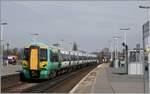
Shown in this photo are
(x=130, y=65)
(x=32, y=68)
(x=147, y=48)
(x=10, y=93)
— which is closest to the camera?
(x=147, y=48)

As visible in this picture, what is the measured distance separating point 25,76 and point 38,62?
57.6 inches

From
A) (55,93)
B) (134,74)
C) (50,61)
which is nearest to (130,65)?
(134,74)

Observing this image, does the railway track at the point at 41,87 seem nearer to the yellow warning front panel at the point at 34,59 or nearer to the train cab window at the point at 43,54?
the yellow warning front panel at the point at 34,59

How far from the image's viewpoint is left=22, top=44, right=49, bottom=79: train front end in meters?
31.8

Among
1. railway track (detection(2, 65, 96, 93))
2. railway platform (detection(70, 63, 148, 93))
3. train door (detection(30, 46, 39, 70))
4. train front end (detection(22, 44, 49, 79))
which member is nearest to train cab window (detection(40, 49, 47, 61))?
train front end (detection(22, 44, 49, 79))

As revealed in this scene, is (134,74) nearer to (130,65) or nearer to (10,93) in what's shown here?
(130,65)

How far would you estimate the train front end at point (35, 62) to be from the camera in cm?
3182

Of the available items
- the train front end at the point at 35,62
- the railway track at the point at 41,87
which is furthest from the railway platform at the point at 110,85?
the train front end at the point at 35,62

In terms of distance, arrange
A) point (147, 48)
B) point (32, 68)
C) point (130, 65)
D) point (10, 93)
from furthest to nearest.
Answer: point (130, 65)
point (32, 68)
point (10, 93)
point (147, 48)

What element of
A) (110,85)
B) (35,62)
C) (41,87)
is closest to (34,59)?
(35,62)

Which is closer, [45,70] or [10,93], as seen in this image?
[10,93]

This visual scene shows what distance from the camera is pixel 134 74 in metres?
48.8

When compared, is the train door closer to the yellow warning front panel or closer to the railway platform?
the yellow warning front panel

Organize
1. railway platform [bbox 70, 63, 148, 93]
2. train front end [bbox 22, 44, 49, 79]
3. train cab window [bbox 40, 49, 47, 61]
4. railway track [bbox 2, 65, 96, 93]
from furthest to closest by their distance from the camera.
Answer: train cab window [bbox 40, 49, 47, 61] < train front end [bbox 22, 44, 49, 79] < railway platform [bbox 70, 63, 148, 93] < railway track [bbox 2, 65, 96, 93]
